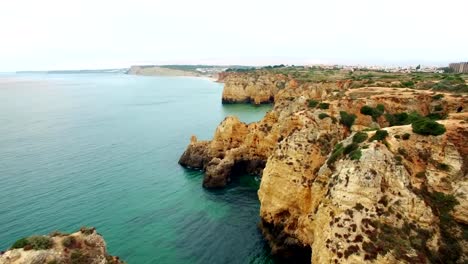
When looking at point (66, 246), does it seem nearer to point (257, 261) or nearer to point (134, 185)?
point (257, 261)

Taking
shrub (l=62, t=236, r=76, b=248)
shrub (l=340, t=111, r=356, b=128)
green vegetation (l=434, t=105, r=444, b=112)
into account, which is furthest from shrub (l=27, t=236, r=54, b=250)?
green vegetation (l=434, t=105, r=444, b=112)

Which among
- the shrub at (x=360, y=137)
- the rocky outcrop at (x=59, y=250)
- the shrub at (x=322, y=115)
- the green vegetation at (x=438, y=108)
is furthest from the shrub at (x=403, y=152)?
the rocky outcrop at (x=59, y=250)

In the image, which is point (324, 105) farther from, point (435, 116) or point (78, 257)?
point (78, 257)

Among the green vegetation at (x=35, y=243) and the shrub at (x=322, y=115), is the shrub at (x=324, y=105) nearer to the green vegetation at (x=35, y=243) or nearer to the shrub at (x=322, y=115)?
the shrub at (x=322, y=115)

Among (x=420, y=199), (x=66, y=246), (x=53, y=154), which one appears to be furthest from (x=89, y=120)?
(x=420, y=199)

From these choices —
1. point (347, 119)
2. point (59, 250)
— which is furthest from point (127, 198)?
point (347, 119)
